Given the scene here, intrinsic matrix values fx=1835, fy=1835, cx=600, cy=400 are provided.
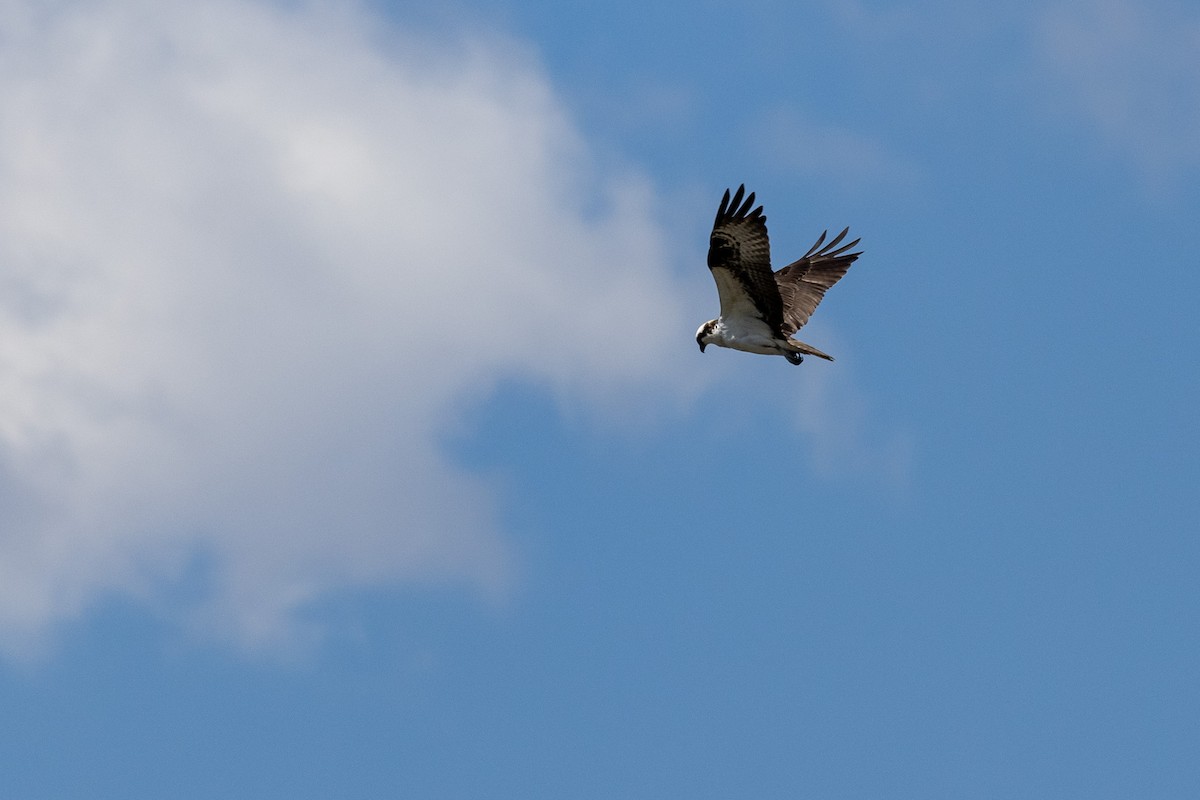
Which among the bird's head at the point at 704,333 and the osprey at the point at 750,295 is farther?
the bird's head at the point at 704,333

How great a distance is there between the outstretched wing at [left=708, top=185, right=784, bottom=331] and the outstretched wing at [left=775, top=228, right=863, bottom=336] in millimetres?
3466

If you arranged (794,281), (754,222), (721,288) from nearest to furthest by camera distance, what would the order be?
(754,222) → (721,288) → (794,281)

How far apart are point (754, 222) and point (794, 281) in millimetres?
7331

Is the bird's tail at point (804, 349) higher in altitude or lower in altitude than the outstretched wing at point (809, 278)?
lower

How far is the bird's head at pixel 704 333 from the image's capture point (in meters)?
36.7

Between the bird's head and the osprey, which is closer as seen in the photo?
the osprey

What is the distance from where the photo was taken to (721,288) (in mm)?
35250

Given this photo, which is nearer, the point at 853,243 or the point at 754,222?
the point at 754,222

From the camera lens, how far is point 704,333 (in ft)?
121

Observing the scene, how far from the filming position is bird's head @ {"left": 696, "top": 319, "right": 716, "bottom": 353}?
36.7m

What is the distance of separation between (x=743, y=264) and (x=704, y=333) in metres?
3.02

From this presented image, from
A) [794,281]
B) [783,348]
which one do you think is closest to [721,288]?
[783,348]

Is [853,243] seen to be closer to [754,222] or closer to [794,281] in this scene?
[794,281]

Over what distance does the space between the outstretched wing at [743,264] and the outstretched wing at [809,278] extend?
3466 millimetres
